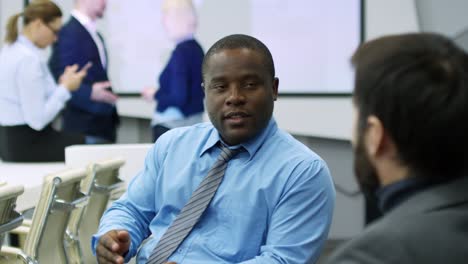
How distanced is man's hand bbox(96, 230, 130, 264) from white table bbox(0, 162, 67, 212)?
1246 millimetres

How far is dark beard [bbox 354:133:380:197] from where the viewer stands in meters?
1.12

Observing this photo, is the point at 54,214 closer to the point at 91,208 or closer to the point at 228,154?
the point at 91,208

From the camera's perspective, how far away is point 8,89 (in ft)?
14.7

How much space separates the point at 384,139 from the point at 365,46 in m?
0.14

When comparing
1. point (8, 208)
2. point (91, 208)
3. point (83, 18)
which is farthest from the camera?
point (83, 18)

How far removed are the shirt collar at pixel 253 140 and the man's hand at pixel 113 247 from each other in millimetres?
320

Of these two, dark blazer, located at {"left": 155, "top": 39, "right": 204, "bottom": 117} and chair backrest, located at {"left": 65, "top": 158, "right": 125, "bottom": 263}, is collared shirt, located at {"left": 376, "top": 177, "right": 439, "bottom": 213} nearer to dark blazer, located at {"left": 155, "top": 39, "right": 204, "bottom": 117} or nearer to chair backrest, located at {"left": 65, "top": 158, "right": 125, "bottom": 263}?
chair backrest, located at {"left": 65, "top": 158, "right": 125, "bottom": 263}

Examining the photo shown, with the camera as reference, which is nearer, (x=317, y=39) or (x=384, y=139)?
(x=384, y=139)

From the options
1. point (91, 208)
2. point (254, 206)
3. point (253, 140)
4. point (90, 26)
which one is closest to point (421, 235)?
point (254, 206)

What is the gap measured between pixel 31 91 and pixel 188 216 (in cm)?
279

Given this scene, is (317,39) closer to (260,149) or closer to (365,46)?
(260,149)

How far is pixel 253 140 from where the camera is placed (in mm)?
1970

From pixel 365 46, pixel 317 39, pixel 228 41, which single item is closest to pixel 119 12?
pixel 317 39

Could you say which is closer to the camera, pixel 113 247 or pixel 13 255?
pixel 113 247
